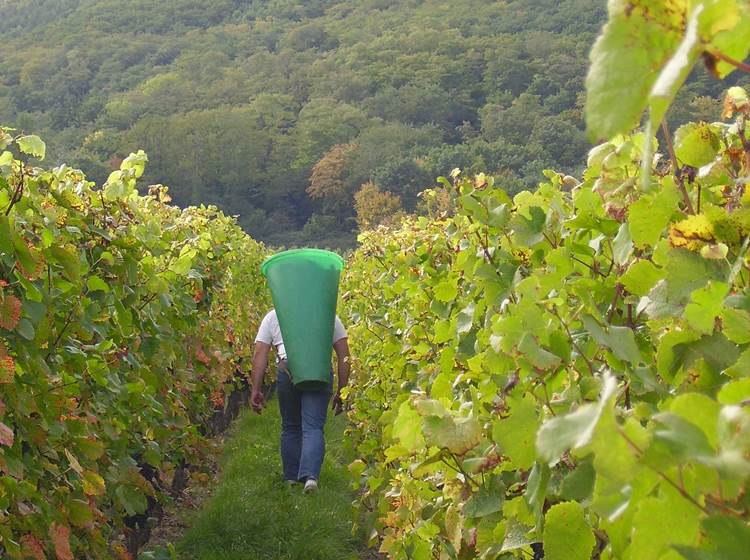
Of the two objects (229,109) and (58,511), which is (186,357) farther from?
(229,109)

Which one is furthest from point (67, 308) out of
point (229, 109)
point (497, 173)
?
point (229, 109)

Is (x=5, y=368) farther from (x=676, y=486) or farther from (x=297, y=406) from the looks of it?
(x=297, y=406)

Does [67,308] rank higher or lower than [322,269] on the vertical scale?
higher

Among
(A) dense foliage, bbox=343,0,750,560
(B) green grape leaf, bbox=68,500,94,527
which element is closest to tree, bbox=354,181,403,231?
(B) green grape leaf, bbox=68,500,94,527

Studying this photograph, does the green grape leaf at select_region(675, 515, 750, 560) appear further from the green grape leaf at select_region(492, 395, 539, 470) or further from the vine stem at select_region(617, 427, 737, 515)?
the green grape leaf at select_region(492, 395, 539, 470)

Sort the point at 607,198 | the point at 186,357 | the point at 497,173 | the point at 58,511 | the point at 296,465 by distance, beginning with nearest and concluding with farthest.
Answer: the point at 607,198, the point at 58,511, the point at 186,357, the point at 296,465, the point at 497,173

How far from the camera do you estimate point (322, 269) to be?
618cm

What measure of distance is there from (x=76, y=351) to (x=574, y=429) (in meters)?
2.50

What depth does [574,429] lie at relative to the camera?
1.96 ft

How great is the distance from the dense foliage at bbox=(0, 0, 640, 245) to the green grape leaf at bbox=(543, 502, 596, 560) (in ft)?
117

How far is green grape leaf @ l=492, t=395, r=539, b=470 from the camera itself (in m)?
1.22

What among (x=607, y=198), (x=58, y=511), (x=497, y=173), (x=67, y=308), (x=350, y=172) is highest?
(x=607, y=198)

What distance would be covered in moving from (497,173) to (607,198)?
129 ft

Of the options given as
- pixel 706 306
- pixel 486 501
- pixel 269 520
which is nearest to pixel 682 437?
pixel 706 306
